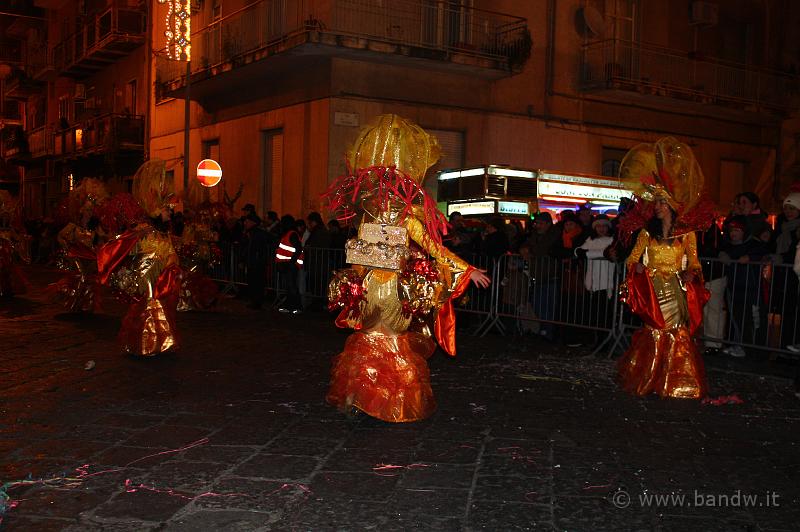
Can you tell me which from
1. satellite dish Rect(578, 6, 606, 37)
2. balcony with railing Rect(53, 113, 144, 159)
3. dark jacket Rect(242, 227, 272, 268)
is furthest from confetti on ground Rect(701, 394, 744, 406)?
balcony with railing Rect(53, 113, 144, 159)

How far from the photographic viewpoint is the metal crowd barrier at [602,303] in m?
8.98

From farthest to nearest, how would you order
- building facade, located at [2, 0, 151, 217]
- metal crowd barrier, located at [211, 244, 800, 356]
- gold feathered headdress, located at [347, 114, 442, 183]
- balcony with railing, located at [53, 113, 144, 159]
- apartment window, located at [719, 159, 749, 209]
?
building facade, located at [2, 0, 151, 217] → balcony with railing, located at [53, 113, 144, 159] → apartment window, located at [719, 159, 749, 209] → metal crowd barrier, located at [211, 244, 800, 356] → gold feathered headdress, located at [347, 114, 442, 183]

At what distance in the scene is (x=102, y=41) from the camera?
2720 cm

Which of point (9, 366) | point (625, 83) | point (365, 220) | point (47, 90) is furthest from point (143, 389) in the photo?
point (47, 90)

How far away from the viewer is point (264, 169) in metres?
19.5

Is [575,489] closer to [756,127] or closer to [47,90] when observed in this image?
[756,127]

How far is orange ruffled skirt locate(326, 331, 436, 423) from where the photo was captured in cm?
575

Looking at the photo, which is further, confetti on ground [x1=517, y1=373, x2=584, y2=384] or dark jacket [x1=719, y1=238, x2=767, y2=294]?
dark jacket [x1=719, y1=238, x2=767, y2=294]

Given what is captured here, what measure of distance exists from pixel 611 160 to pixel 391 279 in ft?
52.7

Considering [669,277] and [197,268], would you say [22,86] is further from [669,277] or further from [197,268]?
[669,277]

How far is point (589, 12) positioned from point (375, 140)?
49.4ft

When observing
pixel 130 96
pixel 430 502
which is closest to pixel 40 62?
pixel 130 96

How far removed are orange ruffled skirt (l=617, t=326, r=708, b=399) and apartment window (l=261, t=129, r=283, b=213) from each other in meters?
13.1

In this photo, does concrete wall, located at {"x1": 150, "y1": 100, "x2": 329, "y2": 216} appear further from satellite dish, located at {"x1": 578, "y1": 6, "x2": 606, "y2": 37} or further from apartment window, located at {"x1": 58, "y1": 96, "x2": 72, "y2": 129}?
apartment window, located at {"x1": 58, "y1": 96, "x2": 72, "y2": 129}
